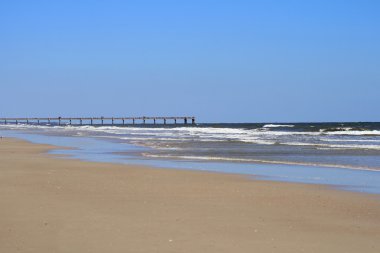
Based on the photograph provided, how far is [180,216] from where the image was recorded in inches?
349

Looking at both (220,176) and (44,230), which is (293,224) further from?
(220,176)

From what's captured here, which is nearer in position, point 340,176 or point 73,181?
point 73,181

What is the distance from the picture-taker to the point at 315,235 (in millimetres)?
7613

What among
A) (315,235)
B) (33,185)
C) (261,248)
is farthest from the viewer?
(33,185)

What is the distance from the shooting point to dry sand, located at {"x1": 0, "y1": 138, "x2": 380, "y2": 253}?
7012 millimetres

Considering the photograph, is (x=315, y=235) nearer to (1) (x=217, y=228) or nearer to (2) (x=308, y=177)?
(1) (x=217, y=228)

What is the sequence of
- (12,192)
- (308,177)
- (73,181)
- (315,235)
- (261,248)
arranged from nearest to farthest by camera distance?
(261,248) < (315,235) < (12,192) < (73,181) < (308,177)

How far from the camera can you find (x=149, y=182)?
13.8 metres

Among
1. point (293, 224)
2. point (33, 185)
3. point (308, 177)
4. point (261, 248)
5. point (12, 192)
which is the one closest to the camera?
point (261, 248)

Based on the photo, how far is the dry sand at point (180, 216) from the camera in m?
7.01

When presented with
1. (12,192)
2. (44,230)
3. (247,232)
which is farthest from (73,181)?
(247,232)

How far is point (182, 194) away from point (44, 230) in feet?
14.3

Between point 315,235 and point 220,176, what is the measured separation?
8.05 m

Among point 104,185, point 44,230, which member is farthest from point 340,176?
point 44,230
